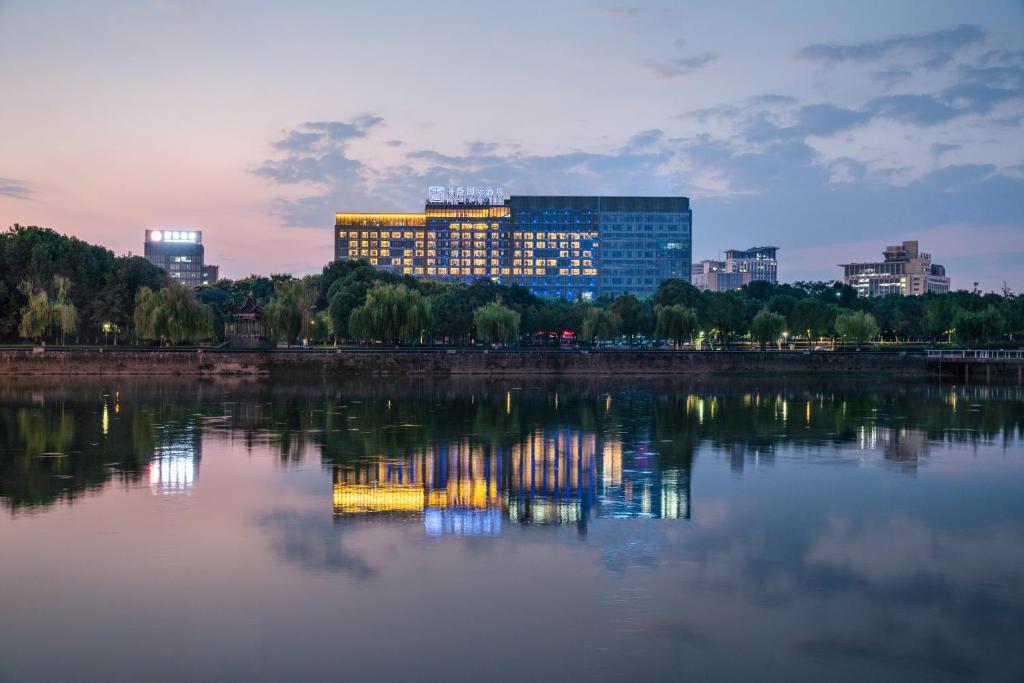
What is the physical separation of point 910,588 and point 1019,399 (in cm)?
5817

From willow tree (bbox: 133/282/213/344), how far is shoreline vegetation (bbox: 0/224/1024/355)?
0.39 ft

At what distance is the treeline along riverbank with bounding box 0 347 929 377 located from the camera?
83.0 m

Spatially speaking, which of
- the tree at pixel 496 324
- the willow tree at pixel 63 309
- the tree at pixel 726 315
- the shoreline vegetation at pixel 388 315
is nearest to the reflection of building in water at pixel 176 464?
the shoreline vegetation at pixel 388 315

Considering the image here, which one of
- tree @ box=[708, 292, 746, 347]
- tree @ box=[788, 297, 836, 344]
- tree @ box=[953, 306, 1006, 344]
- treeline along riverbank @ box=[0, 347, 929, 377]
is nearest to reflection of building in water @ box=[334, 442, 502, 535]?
treeline along riverbank @ box=[0, 347, 929, 377]

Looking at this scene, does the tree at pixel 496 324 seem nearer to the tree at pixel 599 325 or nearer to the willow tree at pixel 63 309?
the tree at pixel 599 325

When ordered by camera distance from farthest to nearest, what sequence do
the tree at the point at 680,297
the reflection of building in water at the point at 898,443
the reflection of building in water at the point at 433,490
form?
1. the tree at the point at 680,297
2. the reflection of building in water at the point at 898,443
3. the reflection of building in water at the point at 433,490

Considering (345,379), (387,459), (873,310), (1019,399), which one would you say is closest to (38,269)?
(345,379)

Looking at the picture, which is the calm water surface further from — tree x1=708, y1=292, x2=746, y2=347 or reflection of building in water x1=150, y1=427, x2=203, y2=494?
tree x1=708, y1=292, x2=746, y2=347

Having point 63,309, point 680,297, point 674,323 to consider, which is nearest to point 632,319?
point 680,297

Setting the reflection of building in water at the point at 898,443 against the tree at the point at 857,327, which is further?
the tree at the point at 857,327

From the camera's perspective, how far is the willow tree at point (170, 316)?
89.1 meters

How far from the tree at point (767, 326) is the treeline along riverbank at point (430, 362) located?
678 inches

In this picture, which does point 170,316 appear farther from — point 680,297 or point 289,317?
point 680,297

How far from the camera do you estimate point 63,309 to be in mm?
88875
